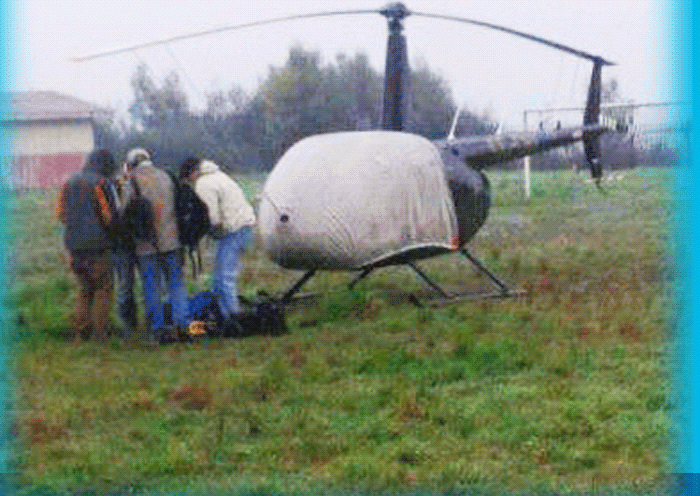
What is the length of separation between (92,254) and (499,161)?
146 inches

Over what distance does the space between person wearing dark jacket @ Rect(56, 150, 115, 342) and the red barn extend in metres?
0.94

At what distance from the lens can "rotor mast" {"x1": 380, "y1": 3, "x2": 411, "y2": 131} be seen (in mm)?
8383

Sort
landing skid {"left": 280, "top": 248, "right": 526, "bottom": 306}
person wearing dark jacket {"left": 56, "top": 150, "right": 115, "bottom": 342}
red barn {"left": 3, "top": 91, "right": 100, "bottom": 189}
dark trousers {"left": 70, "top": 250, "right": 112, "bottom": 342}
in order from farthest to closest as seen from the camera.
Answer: landing skid {"left": 280, "top": 248, "right": 526, "bottom": 306} < dark trousers {"left": 70, "top": 250, "right": 112, "bottom": 342} < person wearing dark jacket {"left": 56, "top": 150, "right": 115, "bottom": 342} < red barn {"left": 3, "top": 91, "right": 100, "bottom": 189}

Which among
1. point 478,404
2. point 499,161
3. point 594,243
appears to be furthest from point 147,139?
point 594,243

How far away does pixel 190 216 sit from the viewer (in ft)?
26.8

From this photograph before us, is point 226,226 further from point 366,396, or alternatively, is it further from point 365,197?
point 366,396

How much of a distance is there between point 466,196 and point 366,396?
4402mm

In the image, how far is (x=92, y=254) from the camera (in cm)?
827

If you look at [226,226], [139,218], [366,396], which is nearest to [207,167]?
[139,218]

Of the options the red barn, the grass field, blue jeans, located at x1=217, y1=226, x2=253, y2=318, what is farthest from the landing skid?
the red barn

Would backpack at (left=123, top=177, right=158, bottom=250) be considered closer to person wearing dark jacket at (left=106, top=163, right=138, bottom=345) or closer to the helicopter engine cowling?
person wearing dark jacket at (left=106, top=163, right=138, bottom=345)

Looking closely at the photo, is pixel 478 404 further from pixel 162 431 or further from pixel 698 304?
pixel 698 304

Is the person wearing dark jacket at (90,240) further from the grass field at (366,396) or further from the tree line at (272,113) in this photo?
the tree line at (272,113)

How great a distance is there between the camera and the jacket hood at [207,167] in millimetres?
7709
